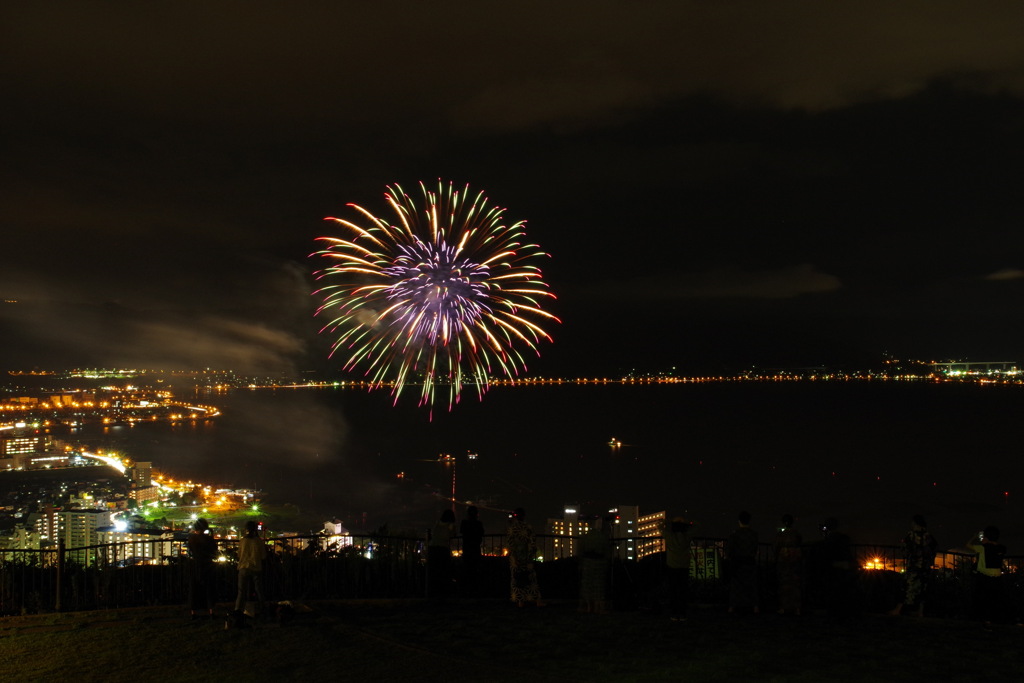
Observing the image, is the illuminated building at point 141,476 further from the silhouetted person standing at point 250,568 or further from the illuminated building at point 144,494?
the silhouetted person standing at point 250,568

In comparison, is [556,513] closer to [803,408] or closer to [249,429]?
[249,429]

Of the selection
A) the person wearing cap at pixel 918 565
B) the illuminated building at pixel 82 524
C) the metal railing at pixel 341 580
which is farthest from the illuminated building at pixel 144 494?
the person wearing cap at pixel 918 565

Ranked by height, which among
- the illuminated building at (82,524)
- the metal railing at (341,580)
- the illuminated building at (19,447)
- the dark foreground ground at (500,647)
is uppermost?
the illuminated building at (19,447)

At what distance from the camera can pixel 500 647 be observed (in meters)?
9.63

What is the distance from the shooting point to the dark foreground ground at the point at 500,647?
868 centimetres

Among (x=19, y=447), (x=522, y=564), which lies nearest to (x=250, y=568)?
(x=522, y=564)

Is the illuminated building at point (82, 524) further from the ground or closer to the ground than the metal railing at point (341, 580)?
closer to the ground

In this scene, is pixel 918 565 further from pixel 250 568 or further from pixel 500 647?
pixel 250 568

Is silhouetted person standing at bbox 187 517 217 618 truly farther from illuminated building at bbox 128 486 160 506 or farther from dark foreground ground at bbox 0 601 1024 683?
illuminated building at bbox 128 486 160 506

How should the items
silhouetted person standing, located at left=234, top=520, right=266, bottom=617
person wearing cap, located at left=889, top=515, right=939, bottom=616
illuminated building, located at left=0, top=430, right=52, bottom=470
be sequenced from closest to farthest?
silhouetted person standing, located at left=234, top=520, right=266, bottom=617 < person wearing cap, located at left=889, top=515, right=939, bottom=616 < illuminated building, located at left=0, top=430, right=52, bottom=470

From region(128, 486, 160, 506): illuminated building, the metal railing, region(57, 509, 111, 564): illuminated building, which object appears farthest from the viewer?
region(128, 486, 160, 506): illuminated building

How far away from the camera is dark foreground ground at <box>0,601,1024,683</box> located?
8.68 metres

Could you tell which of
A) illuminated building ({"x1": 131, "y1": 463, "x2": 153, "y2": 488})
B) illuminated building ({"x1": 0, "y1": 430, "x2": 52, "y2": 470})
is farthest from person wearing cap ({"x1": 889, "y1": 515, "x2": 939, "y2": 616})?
illuminated building ({"x1": 0, "y1": 430, "x2": 52, "y2": 470})

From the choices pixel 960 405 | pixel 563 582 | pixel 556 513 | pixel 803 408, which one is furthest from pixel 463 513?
pixel 960 405
